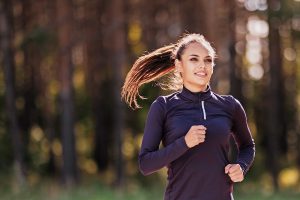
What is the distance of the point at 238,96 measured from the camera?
28547mm

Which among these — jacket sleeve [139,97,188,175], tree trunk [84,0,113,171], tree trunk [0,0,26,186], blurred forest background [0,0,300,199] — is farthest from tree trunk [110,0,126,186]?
jacket sleeve [139,97,188,175]

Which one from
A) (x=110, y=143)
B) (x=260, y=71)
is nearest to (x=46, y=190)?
(x=110, y=143)

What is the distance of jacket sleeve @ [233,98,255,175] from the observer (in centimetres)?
454

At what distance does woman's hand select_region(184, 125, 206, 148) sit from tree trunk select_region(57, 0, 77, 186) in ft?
56.4

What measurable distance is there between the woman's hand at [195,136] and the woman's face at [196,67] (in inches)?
16.7

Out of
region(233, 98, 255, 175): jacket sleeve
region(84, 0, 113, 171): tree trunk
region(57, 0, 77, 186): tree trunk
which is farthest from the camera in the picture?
region(84, 0, 113, 171): tree trunk

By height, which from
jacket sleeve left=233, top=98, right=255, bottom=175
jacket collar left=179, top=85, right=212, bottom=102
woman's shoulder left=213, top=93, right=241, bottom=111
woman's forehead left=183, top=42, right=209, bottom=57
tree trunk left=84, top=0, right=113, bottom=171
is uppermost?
woman's forehead left=183, top=42, right=209, bottom=57

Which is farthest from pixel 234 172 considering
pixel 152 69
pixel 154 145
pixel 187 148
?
pixel 152 69

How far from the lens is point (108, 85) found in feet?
102

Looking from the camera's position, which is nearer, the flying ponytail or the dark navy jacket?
the dark navy jacket

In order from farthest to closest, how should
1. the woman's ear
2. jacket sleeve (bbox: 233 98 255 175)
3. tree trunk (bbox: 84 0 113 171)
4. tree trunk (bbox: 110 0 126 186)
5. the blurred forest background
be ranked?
1. tree trunk (bbox: 84 0 113 171)
2. tree trunk (bbox: 110 0 126 186)
3. the blurred forest background
4. the woman's ear
5. jacket sleeve (bbox: 233 98 255 175)

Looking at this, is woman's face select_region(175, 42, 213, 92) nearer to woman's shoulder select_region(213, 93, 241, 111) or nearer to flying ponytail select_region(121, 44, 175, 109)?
woman's shoulder select_region(213, 93, 241, 111)

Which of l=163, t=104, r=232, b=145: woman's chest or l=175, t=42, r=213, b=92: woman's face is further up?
l=175, t=42, r=213, b=92: woman's face

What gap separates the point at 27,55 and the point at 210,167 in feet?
83.9
